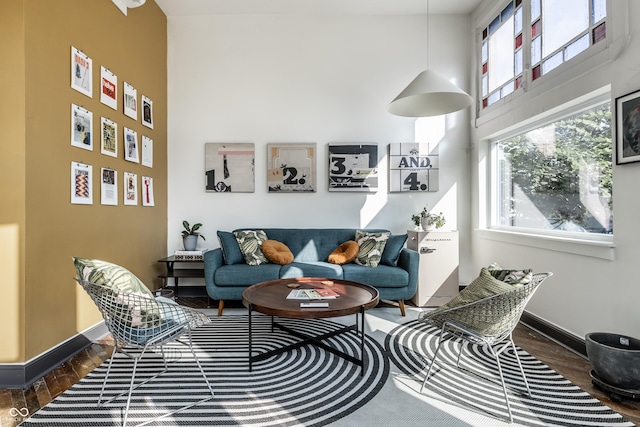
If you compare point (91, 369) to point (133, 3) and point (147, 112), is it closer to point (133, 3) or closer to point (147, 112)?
point (147, 112)


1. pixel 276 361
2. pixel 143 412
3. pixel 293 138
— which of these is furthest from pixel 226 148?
pixel 143 412

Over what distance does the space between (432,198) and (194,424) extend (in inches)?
152

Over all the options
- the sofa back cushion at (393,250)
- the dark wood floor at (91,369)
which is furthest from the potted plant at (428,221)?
the dark wood floor at (91,369)

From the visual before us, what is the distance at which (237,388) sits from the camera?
2074mm

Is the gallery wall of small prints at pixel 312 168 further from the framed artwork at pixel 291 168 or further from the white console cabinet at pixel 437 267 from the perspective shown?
the white console cabinet at pixel 437 267

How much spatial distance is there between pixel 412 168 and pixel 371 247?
54.9 inches

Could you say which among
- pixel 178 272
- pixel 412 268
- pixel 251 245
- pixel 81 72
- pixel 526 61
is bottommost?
pixel 178 272

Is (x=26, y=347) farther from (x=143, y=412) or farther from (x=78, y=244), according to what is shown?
(x=143, y=412)

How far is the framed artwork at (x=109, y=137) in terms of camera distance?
310 centimetres

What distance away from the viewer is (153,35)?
417 cm

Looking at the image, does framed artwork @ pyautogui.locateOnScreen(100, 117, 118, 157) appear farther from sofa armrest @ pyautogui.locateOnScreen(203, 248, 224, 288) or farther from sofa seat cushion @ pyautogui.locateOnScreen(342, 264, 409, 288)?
sofa seat cushion @ pyautogui.locateOnScreen(342, 264, 409, 288)

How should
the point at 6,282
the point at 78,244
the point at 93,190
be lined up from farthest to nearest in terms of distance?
the point at 93,190 → the point at 78,244 → the point at 6,282

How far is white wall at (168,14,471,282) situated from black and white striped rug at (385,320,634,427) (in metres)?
2.19

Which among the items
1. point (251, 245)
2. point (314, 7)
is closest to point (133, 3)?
point (314, 7)
